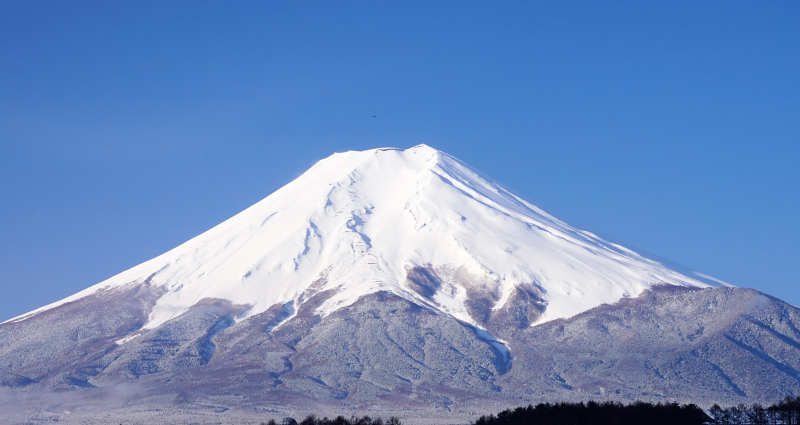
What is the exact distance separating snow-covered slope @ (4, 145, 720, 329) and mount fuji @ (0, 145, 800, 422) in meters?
0.36

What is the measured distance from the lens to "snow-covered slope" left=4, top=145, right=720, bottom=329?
549 feet

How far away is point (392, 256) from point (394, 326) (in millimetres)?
23986

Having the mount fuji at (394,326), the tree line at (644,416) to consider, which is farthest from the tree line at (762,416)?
the mount fuji at (394,326)

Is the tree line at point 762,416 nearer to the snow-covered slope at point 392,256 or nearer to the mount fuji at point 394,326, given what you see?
the mount fuji at point 394,326

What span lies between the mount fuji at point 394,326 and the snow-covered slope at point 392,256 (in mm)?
364

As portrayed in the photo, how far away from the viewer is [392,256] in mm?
176250

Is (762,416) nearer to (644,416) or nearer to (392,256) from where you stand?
(644,416)

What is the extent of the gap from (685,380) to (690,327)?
1289 centimetres

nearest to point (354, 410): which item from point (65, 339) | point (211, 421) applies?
point (211, 421)

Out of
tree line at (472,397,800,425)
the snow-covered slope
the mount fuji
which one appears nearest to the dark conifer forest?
tree line at (472,397,800,425)

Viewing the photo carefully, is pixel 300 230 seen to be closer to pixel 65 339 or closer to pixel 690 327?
pixel 65 339

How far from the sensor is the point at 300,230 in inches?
7254

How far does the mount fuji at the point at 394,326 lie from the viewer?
5546 inches

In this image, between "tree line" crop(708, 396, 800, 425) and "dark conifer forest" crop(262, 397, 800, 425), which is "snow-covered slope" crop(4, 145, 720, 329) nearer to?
"dark conifer forest" crop(262, 397, 800, 425)
